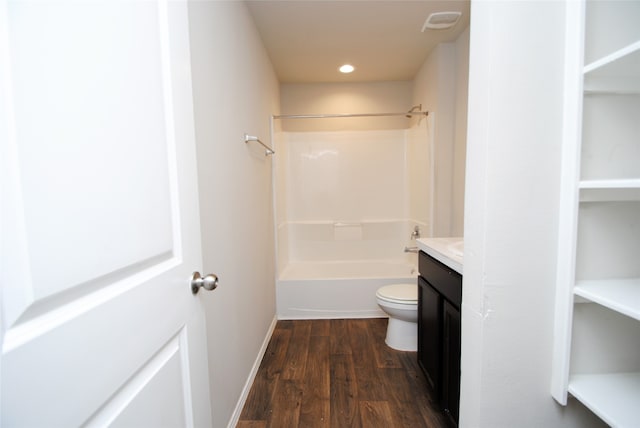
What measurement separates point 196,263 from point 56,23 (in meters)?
0.61

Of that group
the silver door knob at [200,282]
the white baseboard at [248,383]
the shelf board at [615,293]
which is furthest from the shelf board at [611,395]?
the white baseboard at [248,383]

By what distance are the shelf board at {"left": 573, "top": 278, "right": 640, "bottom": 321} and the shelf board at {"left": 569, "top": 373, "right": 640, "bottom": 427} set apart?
293mm

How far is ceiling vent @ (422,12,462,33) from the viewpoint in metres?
2.04

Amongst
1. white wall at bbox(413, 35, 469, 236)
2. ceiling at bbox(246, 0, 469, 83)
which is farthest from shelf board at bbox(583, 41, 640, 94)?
white wall at bbox(413, 35, 469, 236)

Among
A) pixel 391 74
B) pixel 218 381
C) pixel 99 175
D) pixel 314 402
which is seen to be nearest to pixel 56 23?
pixel 99 175

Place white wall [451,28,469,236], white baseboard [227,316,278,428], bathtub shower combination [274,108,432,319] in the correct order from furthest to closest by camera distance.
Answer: bathtub shower combination [274,108,432,319] → white wall [451,28,469,236] → white baseboard [227,316,278,428]

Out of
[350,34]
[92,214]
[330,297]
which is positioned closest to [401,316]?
[330,297]

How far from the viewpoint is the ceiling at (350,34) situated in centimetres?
196

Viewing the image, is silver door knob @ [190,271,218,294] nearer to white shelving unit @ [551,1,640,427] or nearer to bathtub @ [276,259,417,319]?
white shelving unit @ [551,1,640,427]

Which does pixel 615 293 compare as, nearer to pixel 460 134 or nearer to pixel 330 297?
pixel 460 134

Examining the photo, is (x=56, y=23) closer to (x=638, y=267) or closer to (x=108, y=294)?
(x=108, y=294)

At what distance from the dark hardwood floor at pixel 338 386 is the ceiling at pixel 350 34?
2.40 m

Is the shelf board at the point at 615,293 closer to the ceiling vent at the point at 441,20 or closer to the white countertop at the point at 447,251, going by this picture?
the white countertop at the point at 447,251

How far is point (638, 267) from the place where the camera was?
3.06 ft
